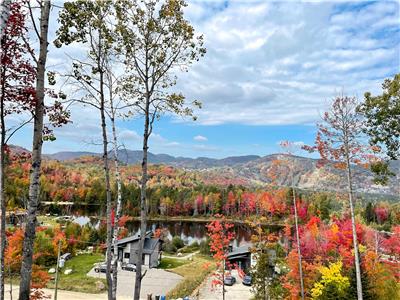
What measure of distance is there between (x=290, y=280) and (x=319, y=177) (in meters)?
14.8

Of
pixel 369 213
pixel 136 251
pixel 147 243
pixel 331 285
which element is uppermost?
pixel 331 285

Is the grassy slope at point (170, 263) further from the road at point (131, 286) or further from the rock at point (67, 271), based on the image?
the rock at point (67, 271)

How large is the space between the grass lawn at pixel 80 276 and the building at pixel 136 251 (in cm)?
308

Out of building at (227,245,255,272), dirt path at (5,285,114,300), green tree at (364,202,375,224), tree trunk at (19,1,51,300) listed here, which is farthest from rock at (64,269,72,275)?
green tree at (364,202,375,224)

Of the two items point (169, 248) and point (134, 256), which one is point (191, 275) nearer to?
point (134, 256)

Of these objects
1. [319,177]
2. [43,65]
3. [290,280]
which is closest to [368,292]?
[290,280]

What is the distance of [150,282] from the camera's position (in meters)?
38.1

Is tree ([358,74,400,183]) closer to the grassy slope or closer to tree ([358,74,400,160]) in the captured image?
tree ([358,74,400,160])

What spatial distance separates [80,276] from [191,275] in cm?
1242

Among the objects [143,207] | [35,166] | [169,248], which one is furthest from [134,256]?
[35,166]

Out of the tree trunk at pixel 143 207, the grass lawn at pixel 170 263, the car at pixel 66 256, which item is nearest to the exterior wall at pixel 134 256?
the grass lawn at pixel 170 263

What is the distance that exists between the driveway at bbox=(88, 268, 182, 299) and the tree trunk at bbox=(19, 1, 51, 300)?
2751 cm

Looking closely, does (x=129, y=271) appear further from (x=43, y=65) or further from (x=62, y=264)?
(x=43, y=65)

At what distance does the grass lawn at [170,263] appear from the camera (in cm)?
4656
